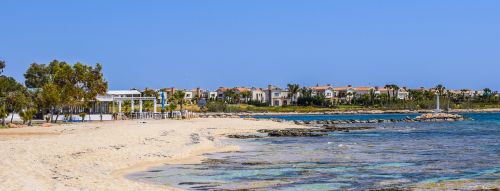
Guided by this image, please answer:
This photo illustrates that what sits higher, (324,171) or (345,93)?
(345,93)

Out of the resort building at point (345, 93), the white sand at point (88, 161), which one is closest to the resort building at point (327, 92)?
the resort building at point (345, 93)

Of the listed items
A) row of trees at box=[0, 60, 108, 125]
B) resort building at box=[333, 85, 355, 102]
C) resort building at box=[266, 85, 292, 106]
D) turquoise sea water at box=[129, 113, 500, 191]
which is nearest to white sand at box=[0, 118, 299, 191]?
turquoise sea water at box=[129, 113, 500, 191]

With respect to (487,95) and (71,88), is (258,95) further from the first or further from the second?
(71,88)

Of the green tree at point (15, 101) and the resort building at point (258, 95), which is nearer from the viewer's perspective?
the green tree at point (15, 101)

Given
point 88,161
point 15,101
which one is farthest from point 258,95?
point 88,161

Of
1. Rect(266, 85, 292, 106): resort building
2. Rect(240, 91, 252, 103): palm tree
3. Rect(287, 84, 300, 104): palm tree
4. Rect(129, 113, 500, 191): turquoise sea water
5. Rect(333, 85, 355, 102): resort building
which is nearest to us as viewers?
Rect(129, 113, 500, 191): turquoise sea water

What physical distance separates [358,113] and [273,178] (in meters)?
141

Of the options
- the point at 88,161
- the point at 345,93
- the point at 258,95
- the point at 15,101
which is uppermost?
the point at 345,93

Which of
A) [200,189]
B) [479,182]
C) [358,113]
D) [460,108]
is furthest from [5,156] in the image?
[460,108]

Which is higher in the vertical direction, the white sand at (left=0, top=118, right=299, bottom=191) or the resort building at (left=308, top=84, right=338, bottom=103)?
the resort building at (left=308, top=84, right=338, bottom=103)

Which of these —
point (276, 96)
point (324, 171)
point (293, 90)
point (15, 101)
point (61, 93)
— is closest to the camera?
point (324, 171)

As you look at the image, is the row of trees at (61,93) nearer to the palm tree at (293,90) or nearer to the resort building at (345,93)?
the palm tree at (293,90)

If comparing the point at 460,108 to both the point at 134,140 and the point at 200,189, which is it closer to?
the point at 134,140

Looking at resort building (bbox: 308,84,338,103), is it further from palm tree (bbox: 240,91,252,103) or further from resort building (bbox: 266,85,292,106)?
palm tree (bbox: 240,91,252,103)
